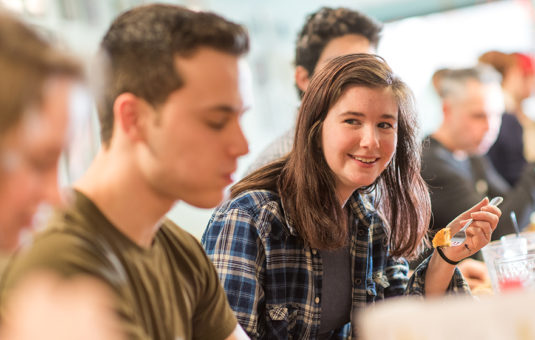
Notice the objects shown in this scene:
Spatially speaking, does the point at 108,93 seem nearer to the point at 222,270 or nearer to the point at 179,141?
the point at 179,141

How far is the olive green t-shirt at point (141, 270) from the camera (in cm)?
70

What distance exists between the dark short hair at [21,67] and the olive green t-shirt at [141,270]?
0.20 meters

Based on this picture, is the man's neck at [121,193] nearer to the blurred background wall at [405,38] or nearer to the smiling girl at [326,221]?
the smiling girl at [326,221]

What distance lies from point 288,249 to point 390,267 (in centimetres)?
34

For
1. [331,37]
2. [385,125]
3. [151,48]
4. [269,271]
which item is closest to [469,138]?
[331,37]

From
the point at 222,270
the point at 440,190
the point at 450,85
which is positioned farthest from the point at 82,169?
the point at 450,85

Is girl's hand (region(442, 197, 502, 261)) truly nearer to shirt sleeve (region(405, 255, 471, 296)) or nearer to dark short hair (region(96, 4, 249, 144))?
shirt sleeve (region(405, 255, 471, 296))

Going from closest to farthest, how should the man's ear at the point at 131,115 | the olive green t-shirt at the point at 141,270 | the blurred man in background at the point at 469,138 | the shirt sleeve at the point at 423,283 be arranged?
the olive green t-shirt at the point at 141,270, the man's ear at the point at 131,115, the shirt sleeve at the point at 423,283, the blurred man in background at the point at 469,138

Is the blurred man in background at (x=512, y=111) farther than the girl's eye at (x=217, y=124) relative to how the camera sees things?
Yes

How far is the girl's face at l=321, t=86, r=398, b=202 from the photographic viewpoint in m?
1.37

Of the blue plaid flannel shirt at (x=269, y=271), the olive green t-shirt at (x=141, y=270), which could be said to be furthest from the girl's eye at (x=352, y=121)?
the olive green t-shirt at (x=141, y=270)

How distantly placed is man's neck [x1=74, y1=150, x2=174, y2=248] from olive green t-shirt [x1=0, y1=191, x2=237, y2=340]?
0.04ft

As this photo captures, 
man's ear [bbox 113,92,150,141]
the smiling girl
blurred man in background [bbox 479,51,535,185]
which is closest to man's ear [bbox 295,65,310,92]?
the smiling girl

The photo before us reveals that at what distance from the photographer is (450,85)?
8.50 ft
